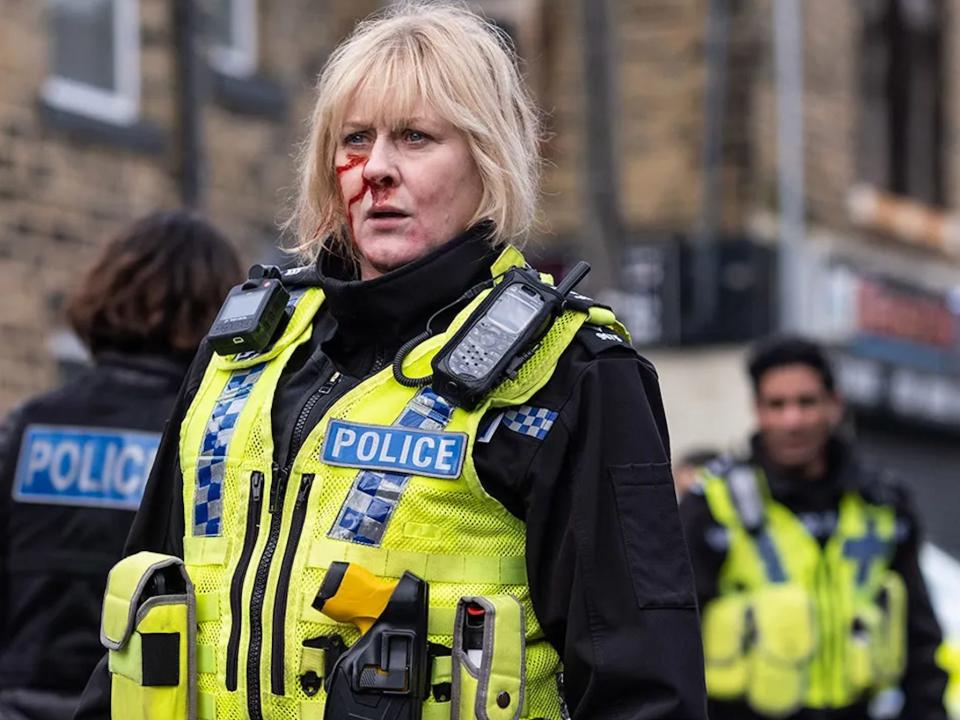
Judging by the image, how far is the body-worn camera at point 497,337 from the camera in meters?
2.99

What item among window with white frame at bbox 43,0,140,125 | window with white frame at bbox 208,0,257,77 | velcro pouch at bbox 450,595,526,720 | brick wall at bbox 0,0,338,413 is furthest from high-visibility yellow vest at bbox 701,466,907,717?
window with white frame at bbox 208,0,257,77

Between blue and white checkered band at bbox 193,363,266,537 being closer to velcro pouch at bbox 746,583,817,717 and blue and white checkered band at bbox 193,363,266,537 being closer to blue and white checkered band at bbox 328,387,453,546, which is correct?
blue and white checkered band at bbox 328,387,453,546

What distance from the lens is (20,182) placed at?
1053cm

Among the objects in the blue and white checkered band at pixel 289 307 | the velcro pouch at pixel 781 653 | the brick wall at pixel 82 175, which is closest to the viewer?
the blue and white checkered band at pixel 289 307

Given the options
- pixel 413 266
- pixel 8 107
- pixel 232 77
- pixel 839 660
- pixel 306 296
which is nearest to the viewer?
pixel 413 266

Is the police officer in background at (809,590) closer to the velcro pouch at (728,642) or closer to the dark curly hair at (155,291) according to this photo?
the velcro pouch at (728,642)

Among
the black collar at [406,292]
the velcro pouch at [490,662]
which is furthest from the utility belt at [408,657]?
the black collar at [406,292]

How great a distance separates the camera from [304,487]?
10.1ft

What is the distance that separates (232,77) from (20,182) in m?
2.20

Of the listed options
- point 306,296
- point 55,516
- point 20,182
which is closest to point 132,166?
point 20,182

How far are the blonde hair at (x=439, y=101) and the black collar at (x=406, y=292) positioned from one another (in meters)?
0.05

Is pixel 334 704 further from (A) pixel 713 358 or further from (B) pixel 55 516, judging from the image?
(A) pixel 713 358

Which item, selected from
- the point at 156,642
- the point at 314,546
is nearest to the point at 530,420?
the point at 314,546

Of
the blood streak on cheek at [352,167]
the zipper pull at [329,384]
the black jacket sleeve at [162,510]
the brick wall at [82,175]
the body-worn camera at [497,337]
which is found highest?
the brick wall at [82,175]
